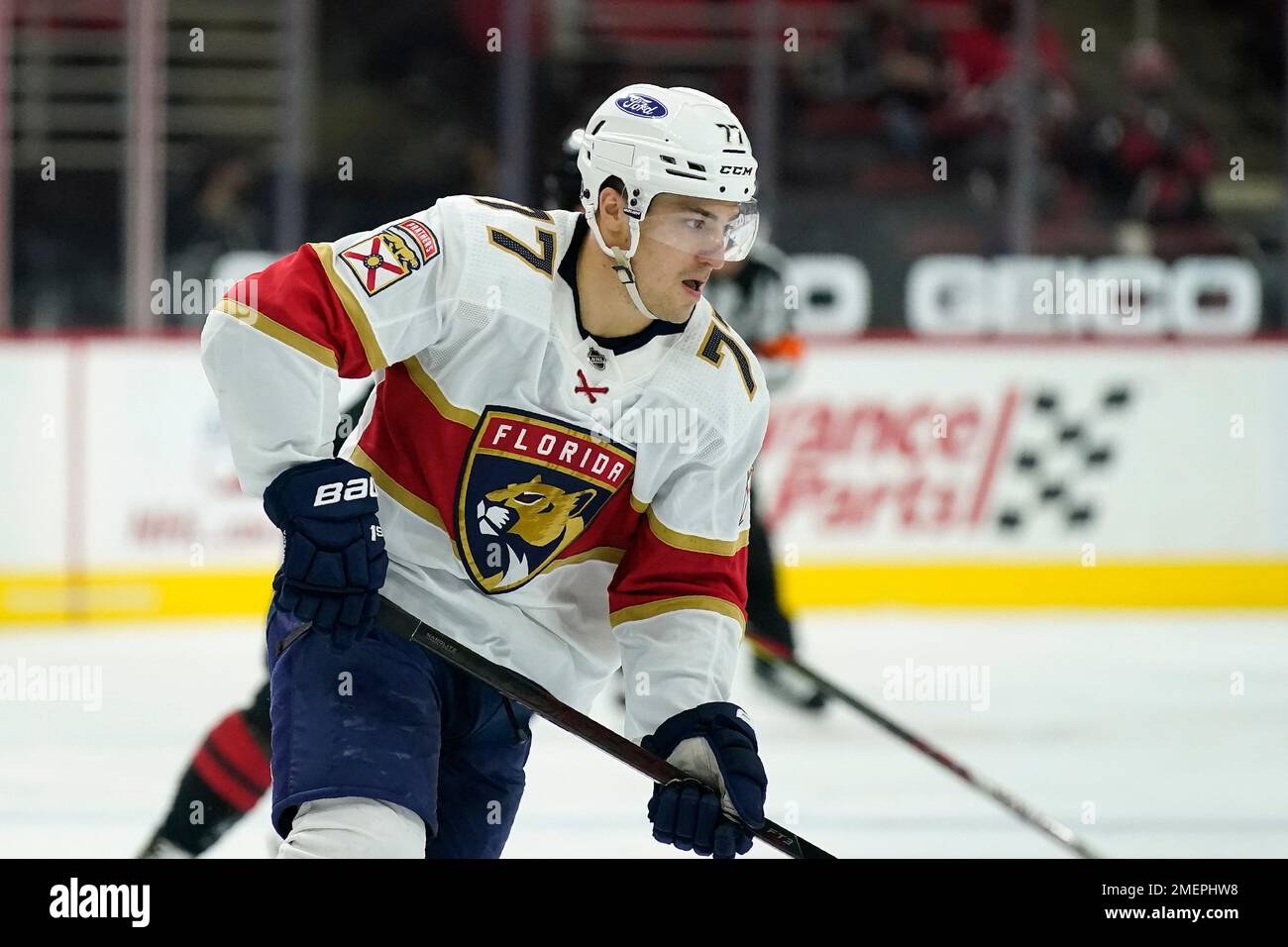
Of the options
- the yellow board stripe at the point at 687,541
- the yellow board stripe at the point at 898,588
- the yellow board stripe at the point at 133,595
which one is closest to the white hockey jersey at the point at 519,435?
the yellow board stripe at the point at 687,541

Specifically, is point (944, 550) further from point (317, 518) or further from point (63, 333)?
point (317, 518)

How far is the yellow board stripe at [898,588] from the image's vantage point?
632cm

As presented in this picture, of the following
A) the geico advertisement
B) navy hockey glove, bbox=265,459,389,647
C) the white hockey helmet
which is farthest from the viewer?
the geico advertisement

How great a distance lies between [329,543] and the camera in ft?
7.09

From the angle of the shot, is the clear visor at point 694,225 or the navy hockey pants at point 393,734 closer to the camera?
the navy hockey pants at point 393,734

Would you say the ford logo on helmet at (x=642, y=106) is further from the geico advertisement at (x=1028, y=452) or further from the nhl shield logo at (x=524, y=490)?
the geico advertisement at (x=1028, y=452)

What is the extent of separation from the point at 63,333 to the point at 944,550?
320 centimetres

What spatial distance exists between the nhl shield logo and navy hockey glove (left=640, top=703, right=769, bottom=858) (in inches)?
11.5

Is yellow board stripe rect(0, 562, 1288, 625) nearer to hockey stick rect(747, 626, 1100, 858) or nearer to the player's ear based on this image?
hockey stick rect(747, 626, 1100, 858)

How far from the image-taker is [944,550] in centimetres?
669

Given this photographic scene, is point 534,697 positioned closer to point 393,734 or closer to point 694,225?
point 393,734

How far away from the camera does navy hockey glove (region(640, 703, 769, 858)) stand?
236cm

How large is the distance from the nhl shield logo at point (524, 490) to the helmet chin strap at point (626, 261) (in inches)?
7.2

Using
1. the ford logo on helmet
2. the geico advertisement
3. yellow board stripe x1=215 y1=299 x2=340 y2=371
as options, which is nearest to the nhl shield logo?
yellow board stripe x1=215 y1=299 x2=340 y2=371
